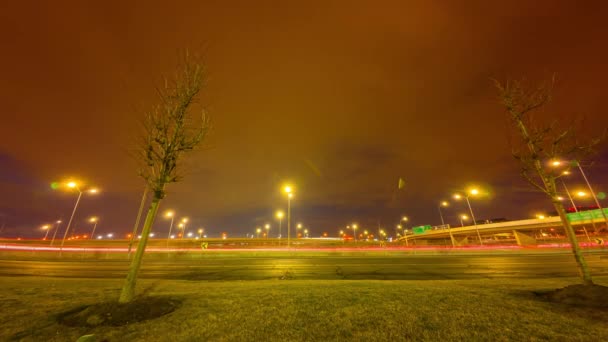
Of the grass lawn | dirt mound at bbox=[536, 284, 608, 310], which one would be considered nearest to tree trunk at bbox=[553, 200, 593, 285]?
dirt mound at bbox=[536, 284, 608, 310]

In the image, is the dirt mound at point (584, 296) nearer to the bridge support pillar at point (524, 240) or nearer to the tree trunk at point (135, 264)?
the tree trunk at point (135, 264)

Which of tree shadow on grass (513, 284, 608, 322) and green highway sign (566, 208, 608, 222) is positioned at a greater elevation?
green highway sign (566, 208, 608, 222)

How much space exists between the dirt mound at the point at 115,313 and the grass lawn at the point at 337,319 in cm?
28

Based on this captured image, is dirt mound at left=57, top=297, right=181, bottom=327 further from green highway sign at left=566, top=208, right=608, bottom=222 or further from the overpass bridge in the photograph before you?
green highway sign at left=566, top=208, right=608, bottom=222

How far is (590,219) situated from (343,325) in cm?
7617

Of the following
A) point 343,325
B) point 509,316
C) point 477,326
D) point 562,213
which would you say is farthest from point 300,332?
point 562,213

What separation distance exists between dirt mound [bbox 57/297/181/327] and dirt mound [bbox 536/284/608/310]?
10.9 m

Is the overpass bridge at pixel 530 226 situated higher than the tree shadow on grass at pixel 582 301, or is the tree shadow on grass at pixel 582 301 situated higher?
the overpass bridge at pixel 530 226

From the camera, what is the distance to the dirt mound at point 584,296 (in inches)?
233

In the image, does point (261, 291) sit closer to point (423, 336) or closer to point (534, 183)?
point (423, 336)

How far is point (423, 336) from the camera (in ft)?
14.6

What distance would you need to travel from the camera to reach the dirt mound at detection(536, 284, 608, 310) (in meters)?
5.93

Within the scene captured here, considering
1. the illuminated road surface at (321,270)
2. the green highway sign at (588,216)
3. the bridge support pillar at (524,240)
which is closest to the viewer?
the illuminated road surface at (321,270)

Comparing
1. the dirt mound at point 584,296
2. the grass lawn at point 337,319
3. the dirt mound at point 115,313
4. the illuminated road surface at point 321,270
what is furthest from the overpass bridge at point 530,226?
the dirt mound at point 115,313
